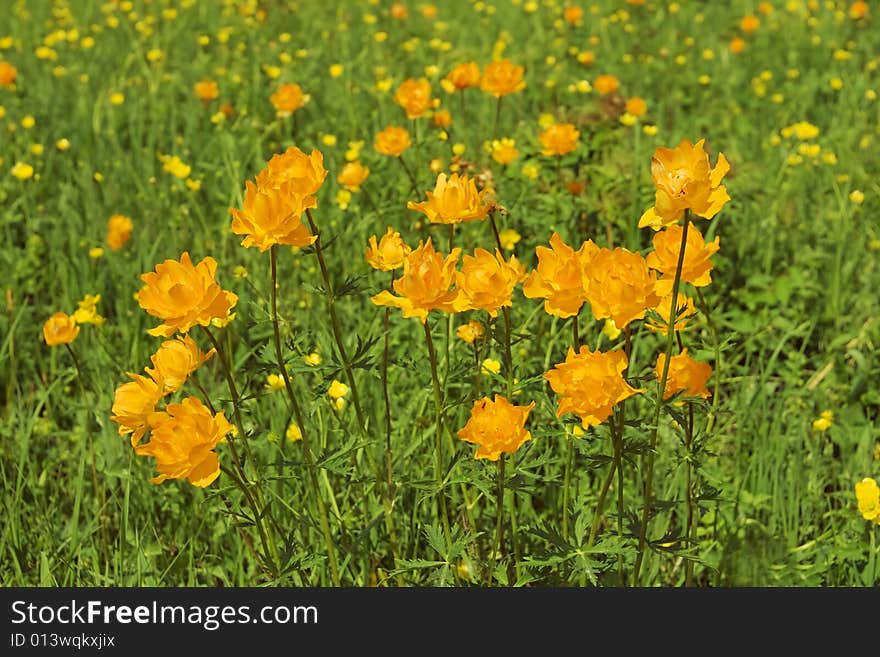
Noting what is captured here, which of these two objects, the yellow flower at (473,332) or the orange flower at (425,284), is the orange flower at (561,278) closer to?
the orange flower at (425,284)

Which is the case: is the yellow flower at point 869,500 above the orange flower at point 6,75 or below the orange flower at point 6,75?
below

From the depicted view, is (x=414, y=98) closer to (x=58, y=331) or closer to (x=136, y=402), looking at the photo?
(x=58, y=331)

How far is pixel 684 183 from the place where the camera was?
3.84ft

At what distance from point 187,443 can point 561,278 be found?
1.84 ft

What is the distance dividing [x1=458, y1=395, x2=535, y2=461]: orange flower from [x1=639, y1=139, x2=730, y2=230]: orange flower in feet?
1.09

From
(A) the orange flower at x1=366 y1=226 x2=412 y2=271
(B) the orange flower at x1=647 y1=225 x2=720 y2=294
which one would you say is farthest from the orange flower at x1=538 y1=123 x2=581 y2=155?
(B) the orange flower at x1=647 y1=225 x2=720 y2=294

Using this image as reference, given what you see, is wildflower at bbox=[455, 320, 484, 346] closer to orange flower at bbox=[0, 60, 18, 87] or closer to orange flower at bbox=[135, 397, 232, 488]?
orange flower at bbox=[135, 397, 232, 488]

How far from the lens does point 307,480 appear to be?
6.23ft

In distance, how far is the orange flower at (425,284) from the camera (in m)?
1.30

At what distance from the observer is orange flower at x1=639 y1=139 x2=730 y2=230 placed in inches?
45.9

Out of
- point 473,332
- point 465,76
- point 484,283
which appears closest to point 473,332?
point 473,332

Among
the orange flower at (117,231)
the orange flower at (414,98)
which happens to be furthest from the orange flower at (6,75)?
the orange flower at (414,98)

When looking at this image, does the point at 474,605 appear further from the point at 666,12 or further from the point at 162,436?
the point at 666,12

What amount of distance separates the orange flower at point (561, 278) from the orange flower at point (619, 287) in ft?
0.07
